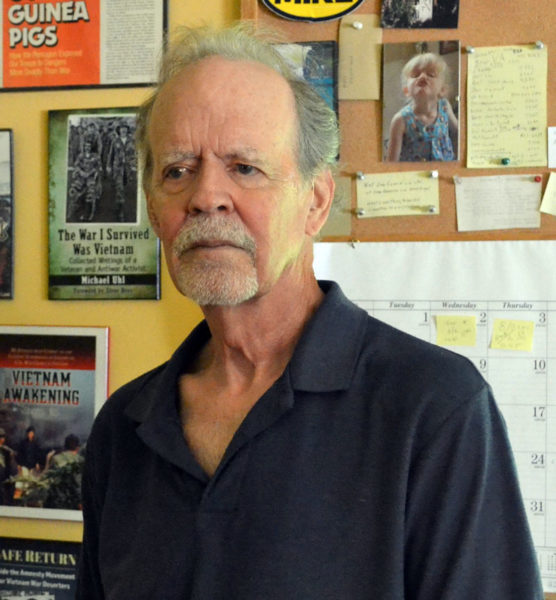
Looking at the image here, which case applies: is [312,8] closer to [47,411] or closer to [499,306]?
[499,306]

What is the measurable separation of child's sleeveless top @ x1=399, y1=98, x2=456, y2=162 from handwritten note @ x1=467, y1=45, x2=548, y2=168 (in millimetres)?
41

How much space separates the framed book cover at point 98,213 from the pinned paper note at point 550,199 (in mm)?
732

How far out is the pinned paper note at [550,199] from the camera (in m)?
1.46

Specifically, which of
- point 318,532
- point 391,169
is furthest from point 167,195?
point 391,169

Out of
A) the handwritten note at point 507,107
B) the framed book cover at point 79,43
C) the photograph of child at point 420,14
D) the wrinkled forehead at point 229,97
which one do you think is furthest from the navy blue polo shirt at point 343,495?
the framed book cover at point 79,43

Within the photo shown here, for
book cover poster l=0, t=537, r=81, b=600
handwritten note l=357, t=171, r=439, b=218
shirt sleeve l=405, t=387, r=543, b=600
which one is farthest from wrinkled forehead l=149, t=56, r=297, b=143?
book cover poster l=0, t=537, r=81, b=600

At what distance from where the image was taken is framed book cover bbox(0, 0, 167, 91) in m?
1.64

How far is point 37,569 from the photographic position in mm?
1658

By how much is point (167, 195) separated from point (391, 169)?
628 mm

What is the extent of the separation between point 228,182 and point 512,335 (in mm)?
726

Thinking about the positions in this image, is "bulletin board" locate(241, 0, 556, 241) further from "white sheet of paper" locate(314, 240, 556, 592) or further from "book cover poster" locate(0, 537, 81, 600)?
"book cover poster" locate(0, 537, 81, 600)

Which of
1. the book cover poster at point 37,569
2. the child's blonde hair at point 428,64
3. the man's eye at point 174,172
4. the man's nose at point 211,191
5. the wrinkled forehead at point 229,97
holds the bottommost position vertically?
the book cover poster at point 37,569

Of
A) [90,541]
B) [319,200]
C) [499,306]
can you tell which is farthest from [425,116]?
[90,541]

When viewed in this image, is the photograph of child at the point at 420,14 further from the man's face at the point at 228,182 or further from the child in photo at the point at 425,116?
the man's face at the point at 228,182
